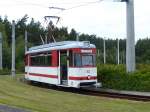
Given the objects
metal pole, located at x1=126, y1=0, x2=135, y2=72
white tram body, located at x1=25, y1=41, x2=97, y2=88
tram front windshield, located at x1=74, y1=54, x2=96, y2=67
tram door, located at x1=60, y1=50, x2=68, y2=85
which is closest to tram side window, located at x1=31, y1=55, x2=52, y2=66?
white tram body, located at x1=25, y1=41, x2=97, y2=88

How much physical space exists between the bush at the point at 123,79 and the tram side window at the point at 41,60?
375 centimetres

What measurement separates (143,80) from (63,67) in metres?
5.35

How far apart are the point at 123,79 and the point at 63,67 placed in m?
4.06

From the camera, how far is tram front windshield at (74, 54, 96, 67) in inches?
1139

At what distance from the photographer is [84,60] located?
2938 centimetres

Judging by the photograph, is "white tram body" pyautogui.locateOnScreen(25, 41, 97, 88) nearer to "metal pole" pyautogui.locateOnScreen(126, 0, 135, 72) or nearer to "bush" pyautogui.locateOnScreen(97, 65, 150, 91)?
"bush" pyautogui.locateOnScreen(97, 65, 150, 91)

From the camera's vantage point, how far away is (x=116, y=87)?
99.1 feet

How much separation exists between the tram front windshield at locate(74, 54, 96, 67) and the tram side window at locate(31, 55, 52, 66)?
3546 millimetres

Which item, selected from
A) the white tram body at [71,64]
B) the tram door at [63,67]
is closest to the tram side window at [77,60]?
the white tram body at [71,64]

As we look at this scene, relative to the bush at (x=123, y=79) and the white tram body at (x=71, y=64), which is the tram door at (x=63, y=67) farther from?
the bush at (x=123, y=79)

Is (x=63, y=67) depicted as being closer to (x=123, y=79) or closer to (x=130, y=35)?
(x=123, y=79)

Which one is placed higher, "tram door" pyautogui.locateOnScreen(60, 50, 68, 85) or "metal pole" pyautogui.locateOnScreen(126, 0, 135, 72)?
"metal pole" pyautogui.locateOnScreen(126, 0, 135, 72)

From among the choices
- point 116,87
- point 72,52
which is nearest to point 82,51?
point 72,52

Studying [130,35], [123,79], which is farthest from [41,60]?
[123,79]
